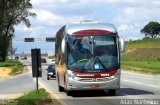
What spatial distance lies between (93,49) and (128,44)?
143247 mm

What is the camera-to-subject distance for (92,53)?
26.1m

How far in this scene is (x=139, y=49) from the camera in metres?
152

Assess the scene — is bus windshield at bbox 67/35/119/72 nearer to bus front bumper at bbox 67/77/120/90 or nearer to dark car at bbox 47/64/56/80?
bus front bumper at bbox 67/77/120/90

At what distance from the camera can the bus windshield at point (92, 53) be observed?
25906 mm

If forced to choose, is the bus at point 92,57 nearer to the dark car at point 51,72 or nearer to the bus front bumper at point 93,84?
the bus front bumper at point 93,84

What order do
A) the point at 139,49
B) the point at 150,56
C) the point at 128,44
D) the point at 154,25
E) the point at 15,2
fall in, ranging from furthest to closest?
the point at 154,25, the point at 128,44, the point at 139,49, the point at 150,56, the point at 15,2

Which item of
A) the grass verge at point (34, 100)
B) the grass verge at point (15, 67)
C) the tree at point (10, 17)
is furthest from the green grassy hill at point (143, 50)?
the grass verge at point (34, 100)

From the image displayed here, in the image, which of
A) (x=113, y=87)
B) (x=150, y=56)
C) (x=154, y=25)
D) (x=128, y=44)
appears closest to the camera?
(x=113, y=87)

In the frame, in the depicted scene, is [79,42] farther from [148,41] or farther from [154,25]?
[154,25]

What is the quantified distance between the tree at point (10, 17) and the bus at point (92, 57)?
80.9m

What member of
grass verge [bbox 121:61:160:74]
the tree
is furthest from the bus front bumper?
the tree

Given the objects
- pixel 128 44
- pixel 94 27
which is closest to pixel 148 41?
pixel 128 44

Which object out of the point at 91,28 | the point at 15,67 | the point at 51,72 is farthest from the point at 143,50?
the point at 91,28

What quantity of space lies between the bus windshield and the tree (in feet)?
266
